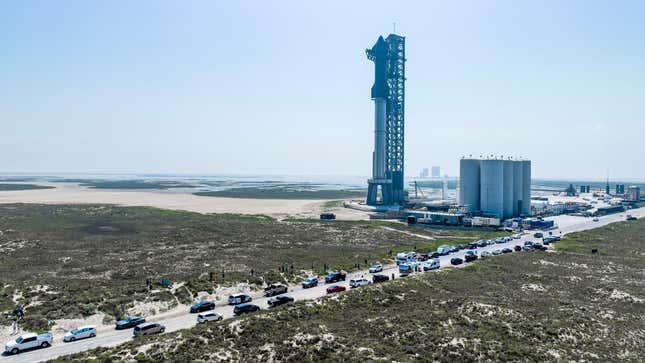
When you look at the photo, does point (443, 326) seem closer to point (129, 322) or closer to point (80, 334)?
point (129, 322)

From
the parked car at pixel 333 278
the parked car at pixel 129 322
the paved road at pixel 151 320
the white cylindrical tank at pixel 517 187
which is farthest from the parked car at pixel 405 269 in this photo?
the white cylindrical tank at pixel 517 187

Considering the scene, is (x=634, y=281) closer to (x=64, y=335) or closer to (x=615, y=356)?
(x=615, y=356)

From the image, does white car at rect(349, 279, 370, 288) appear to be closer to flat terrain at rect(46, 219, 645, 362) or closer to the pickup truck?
flat terrain at rect(46, 219, 645, 362)

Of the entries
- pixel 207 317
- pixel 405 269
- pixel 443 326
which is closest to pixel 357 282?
pixel 405 269

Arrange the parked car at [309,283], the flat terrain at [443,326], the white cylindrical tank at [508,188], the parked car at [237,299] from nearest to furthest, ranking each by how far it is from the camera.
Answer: the flat terrain at [443,326] → the parked car at [237,299] → the parked car at [309,283] → the white cylindrical tank at [508,188]

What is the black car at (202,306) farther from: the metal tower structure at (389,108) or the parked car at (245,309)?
the metal tower structure at (389,108)

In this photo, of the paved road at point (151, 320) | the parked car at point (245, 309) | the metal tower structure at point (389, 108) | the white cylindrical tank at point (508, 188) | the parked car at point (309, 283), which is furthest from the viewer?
the metal tower structure at point (389, 108)
